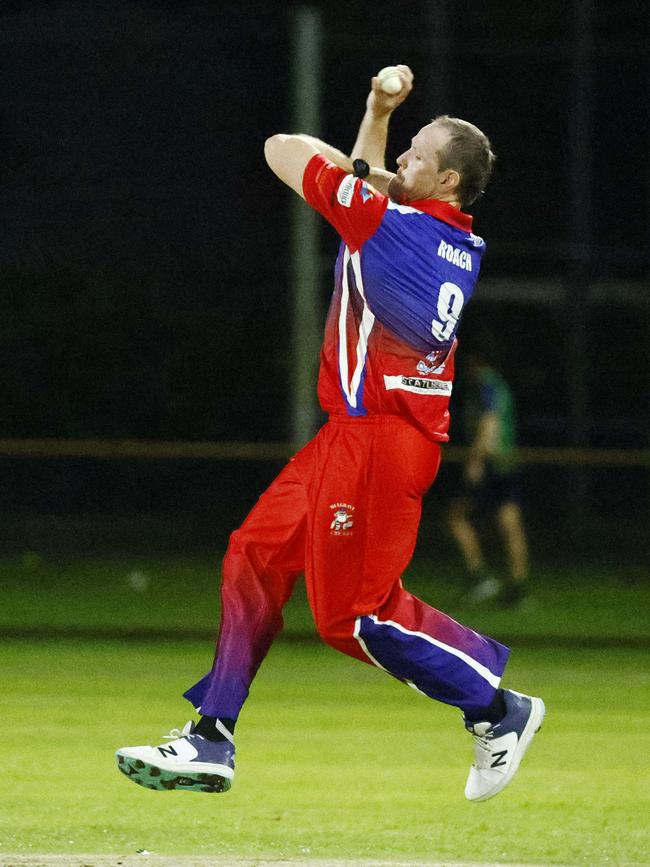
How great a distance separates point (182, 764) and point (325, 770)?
2.19m

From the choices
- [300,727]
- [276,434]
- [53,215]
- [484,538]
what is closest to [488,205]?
[276,434]

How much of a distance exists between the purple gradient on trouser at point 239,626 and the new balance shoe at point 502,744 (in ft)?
2.39

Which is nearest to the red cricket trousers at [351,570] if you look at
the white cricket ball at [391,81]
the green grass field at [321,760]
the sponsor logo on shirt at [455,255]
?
the sponsor logo on shirt at [455,255]

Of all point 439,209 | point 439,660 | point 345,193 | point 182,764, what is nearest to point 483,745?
point 439,660

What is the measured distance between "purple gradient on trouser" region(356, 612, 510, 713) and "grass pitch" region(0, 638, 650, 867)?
1.88 feet

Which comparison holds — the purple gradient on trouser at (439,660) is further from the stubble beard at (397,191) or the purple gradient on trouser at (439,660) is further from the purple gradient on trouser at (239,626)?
the stubble beard at (397,191)

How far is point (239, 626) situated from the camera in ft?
19.2

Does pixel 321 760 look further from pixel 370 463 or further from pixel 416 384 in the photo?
pixel 416 384

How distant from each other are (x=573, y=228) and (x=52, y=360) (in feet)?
27.6

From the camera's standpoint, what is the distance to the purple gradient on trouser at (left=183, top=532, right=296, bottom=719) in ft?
19.1

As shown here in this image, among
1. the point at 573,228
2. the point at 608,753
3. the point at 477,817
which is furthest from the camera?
the point at 573,228

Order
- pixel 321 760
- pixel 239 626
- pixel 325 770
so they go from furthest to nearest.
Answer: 1. pixel 321 760
2. pixel 325 770
3. pixel 239 626

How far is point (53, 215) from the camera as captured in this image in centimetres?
3058

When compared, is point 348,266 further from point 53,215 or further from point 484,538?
point 53,215
